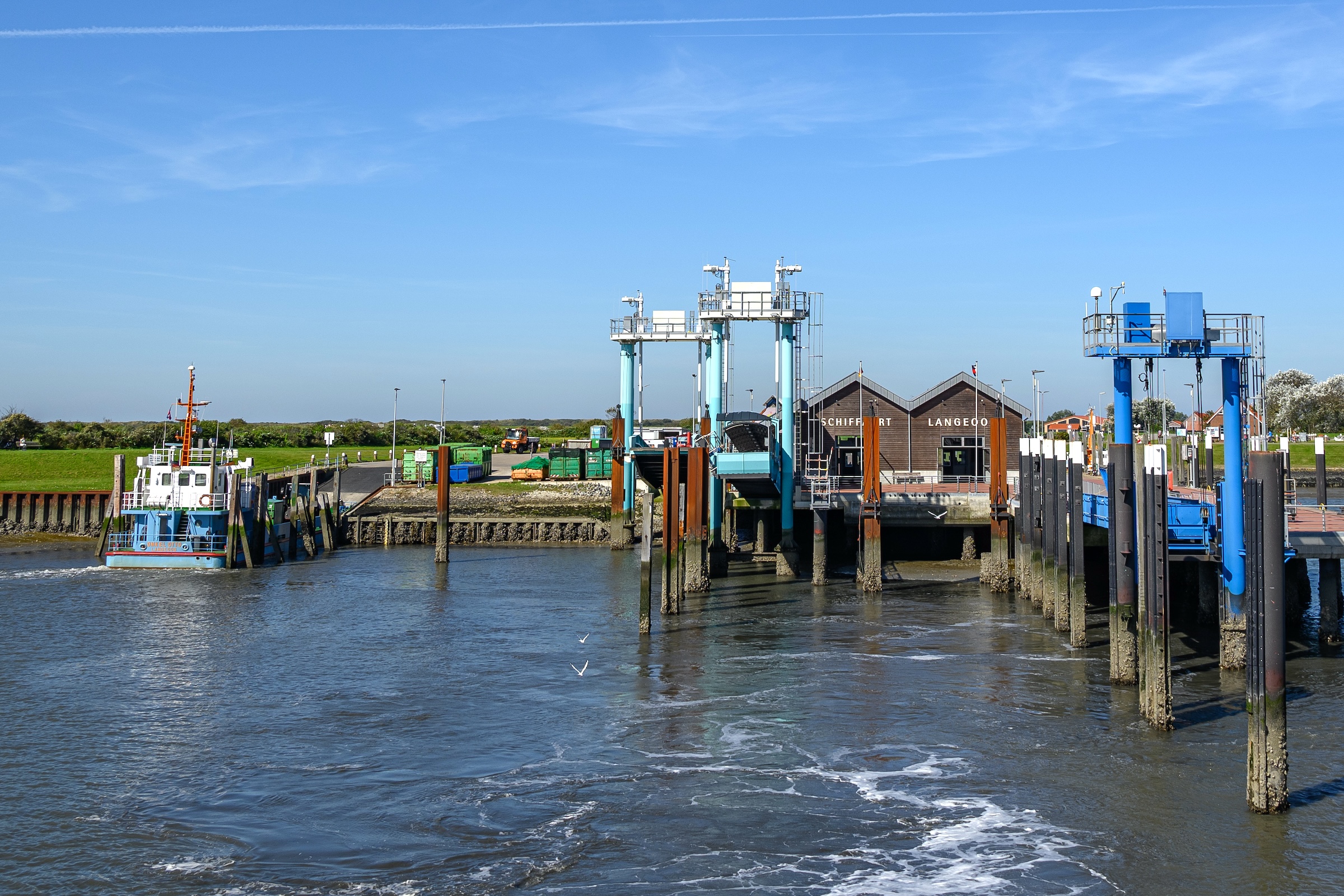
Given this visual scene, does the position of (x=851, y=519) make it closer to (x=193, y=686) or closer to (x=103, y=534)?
(x=193, y=686)

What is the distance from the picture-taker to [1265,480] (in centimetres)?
1692

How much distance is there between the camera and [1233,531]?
25.2m

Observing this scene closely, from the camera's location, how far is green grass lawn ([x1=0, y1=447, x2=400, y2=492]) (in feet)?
246

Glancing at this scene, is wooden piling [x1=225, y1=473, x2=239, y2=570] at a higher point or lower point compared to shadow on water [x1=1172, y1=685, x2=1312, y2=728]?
higher

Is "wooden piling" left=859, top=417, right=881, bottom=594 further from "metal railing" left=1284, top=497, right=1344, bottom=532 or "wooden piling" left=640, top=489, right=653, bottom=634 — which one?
"metal railing" left=1284, top=497, right=1344, bottom=532

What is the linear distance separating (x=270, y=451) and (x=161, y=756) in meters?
81.6

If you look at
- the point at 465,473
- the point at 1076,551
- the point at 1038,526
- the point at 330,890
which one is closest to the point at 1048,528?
the point at 1038,526

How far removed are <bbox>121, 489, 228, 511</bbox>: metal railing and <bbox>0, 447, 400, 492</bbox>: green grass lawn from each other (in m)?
27.2

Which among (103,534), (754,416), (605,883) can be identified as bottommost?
(605,883)

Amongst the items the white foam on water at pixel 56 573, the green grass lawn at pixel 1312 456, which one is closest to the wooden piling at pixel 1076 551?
the white foam on water at pixel 56 573

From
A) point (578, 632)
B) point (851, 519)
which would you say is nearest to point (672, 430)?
point (851, 519)

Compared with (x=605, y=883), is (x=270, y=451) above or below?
above

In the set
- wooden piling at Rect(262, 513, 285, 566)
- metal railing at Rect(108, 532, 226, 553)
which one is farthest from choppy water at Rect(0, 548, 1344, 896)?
wooden piling at Rect(262, 513, 285, 566)

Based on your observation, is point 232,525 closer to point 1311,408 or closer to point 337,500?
point 337,500
